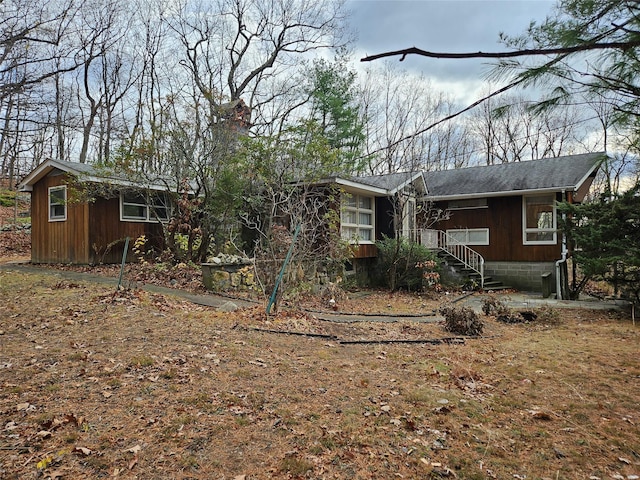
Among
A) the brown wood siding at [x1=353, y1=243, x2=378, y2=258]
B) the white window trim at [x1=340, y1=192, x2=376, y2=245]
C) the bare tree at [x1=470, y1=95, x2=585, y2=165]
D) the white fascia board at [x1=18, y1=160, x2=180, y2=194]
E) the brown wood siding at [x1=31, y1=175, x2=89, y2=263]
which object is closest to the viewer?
the white fascia board at [x1=18, y1=160, x2=180, y2=194]

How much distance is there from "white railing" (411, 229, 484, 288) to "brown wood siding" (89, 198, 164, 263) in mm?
9492

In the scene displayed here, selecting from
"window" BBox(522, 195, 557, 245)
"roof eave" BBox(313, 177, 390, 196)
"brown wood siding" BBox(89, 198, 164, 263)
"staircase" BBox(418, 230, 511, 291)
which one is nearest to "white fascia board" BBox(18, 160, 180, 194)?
"brown wood siding" BBox(89, 198, 164, 263)

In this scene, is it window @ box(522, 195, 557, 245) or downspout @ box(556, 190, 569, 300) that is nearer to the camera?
downspout @ box(556, 190, 569, 300)

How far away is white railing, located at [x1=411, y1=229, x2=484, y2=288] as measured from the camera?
14039 mm

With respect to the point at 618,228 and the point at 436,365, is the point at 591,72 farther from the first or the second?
the point at 618,228

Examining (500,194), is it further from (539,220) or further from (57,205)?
(57,205)

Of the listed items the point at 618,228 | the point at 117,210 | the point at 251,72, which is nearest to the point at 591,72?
the point at 618,228

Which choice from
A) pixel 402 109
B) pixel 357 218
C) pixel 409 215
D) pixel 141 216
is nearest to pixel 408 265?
pixel 357 218

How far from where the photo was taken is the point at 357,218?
43.6ft

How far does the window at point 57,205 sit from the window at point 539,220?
15.2 meters

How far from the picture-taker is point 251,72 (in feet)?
74.2

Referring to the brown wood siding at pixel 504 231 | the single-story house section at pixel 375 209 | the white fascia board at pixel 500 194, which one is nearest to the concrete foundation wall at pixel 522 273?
the brown wood siding at pixel 504 231

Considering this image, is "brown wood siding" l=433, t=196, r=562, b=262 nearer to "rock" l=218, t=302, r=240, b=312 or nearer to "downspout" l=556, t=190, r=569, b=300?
"downspout" l=556, t=190, r=569, b=300

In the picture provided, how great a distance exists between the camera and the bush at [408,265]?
12.4 metres
